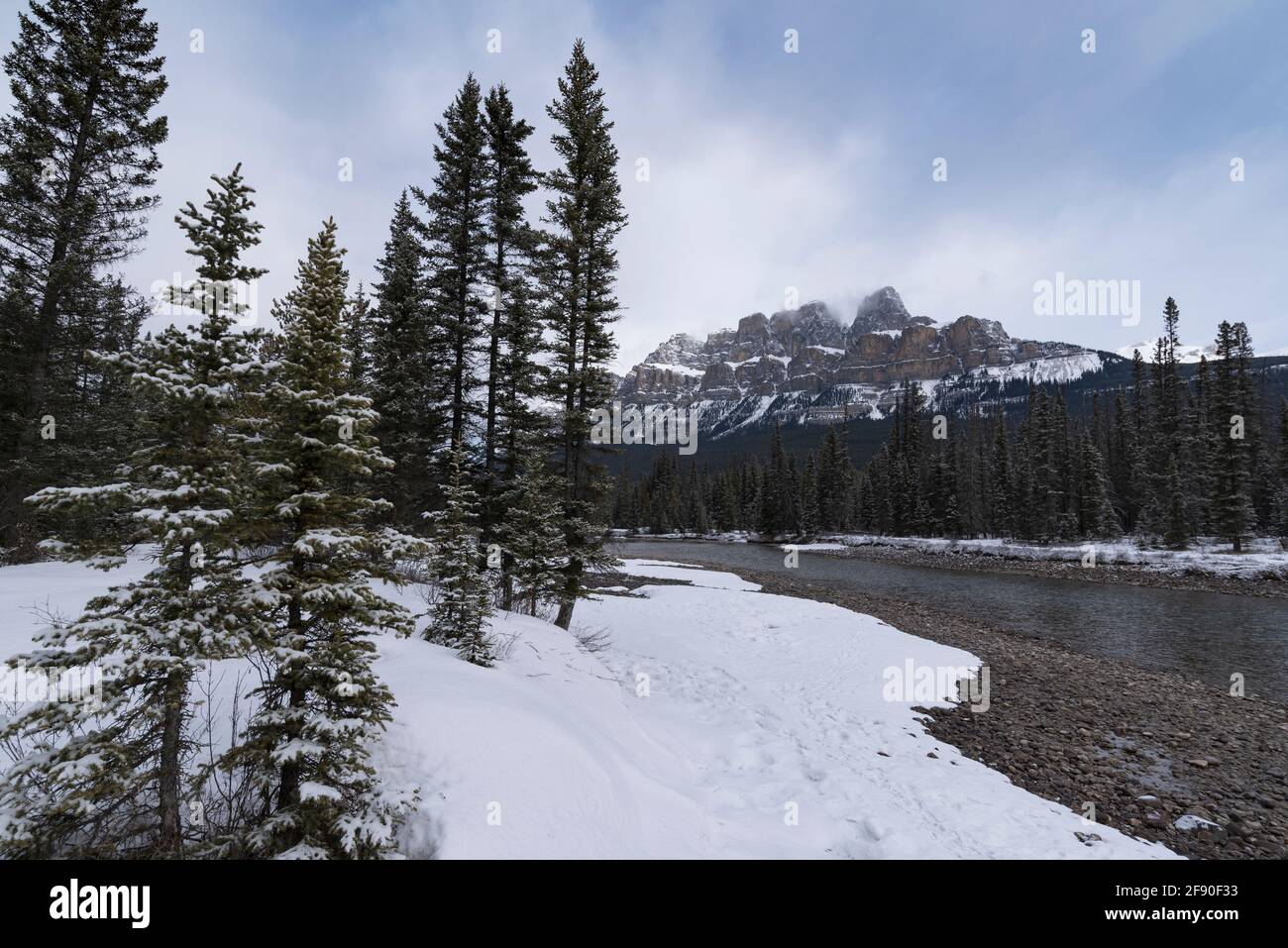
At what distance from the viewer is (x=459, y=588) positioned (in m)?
9.59

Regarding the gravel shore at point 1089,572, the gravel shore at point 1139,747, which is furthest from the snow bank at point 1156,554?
the gravel shore at point 1139,747

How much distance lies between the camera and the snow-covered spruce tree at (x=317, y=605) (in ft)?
14.5

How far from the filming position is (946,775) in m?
8.51

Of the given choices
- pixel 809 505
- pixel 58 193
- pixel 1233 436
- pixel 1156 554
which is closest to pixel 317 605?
pixel 58 193

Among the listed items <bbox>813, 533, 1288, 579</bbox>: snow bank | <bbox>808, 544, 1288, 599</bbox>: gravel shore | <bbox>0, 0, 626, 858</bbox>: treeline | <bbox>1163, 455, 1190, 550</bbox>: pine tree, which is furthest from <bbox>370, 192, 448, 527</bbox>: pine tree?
<bbox>1163, 455, 1190, 550</bbox>: pine tree

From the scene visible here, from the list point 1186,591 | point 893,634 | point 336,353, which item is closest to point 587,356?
point 336,353

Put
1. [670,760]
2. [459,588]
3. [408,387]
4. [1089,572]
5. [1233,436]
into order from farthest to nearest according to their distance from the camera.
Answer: [1233,436], [1089,572], [408,387], [459,588], [670,760]

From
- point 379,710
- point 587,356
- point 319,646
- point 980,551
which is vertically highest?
point 587,356

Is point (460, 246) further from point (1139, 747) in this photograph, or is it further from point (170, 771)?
point (1139, 747)

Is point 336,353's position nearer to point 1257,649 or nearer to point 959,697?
point 959,697

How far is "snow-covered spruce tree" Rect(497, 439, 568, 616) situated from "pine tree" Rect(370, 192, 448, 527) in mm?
5598

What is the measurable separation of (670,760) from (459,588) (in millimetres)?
4831
